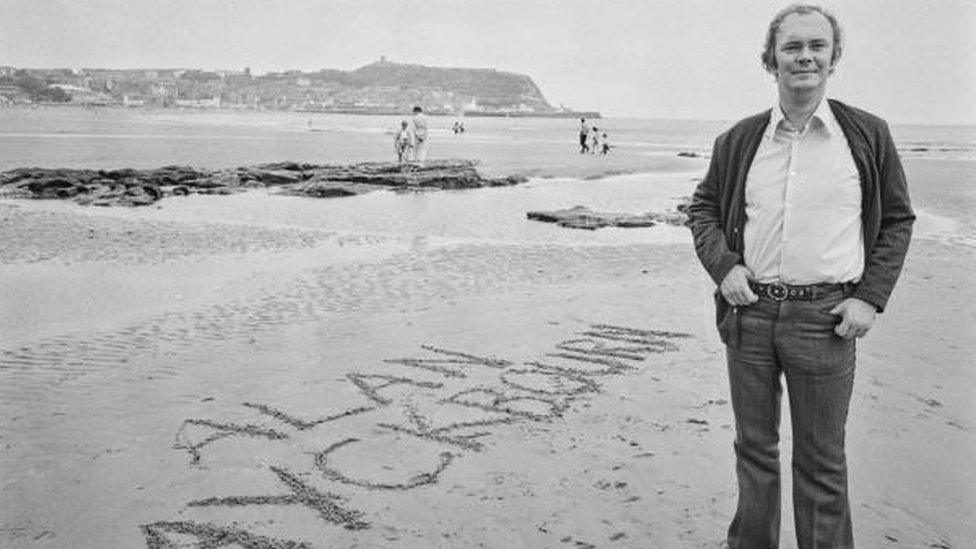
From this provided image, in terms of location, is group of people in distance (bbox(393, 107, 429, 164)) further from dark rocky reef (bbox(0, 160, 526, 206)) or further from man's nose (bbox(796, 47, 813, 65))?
man's nose (bbox(796, 47, 813, 65))

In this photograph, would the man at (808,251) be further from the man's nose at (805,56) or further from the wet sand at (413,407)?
the wet sand at (413,407)

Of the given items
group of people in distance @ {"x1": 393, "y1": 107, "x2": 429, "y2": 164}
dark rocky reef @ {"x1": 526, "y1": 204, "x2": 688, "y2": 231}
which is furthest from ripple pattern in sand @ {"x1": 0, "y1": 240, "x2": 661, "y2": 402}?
group of people in distance @ {"x1": 393, "y1": 107, "x2": 429, "y2": 164}

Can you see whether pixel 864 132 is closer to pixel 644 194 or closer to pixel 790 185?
pixel 790 185

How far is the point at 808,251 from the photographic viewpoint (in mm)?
2973

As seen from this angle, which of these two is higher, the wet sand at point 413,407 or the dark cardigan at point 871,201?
the dark cardigan at point 871,201

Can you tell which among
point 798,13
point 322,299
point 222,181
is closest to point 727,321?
point 798,13

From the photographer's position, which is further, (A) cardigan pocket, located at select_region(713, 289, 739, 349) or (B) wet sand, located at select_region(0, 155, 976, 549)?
(B) wet sand, located at select_region(0, 155, 976, 549)

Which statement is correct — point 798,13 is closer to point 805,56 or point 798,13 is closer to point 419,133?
point 805,56

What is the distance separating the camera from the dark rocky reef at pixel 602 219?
50.5 ft

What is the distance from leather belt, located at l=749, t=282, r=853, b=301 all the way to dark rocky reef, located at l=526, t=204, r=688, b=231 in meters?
12.0

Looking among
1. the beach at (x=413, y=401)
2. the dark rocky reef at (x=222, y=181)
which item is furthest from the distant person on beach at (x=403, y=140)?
the beach at (x=413, y=401)

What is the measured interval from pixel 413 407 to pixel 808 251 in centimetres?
307

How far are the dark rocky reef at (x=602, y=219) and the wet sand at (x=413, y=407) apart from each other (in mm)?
4140

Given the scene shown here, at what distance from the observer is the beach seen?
12.7 ft
